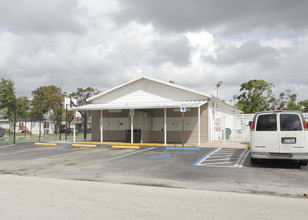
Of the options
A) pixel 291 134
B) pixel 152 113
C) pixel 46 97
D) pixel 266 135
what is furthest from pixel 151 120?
pixel 46 97

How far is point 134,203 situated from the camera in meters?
5.56

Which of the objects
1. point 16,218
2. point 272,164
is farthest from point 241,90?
point 16,218

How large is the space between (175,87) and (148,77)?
8.08 ft

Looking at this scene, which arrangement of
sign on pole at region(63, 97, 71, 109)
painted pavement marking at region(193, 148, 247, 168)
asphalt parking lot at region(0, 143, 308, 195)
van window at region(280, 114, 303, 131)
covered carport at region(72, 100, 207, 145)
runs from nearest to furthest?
asphalt parking lot at region(0, 143, 308, 195), van window at region(280, 114, 303, 131), painted pavement marking at region(193, 148, 247, 168), covered carport at region(72, 100, 207, 145), sign on pole at region(63, 97, 71, 109)

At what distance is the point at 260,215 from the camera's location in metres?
4.82

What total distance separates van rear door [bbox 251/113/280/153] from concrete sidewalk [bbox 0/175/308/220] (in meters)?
3.83

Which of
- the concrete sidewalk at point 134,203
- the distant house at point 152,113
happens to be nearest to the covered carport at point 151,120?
the distant house at point 152,113

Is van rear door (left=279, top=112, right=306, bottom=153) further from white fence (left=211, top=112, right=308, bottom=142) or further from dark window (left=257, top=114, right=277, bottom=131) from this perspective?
white fence (left=211, top=112, right=308, bottom=142)

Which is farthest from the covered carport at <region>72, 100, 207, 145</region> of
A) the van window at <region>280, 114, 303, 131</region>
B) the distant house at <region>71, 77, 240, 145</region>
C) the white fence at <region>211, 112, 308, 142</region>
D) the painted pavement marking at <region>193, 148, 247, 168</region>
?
the van window at <region>280, 114, 303, 131</region>

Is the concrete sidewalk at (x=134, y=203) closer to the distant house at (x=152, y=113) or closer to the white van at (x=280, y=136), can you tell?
the white van at (x=280, y=136)

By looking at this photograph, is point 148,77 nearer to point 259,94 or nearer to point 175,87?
point 175,87

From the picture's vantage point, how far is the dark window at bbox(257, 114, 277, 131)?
9.80m

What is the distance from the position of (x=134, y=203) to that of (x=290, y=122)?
6900 mm

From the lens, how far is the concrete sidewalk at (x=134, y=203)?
4785 mm
